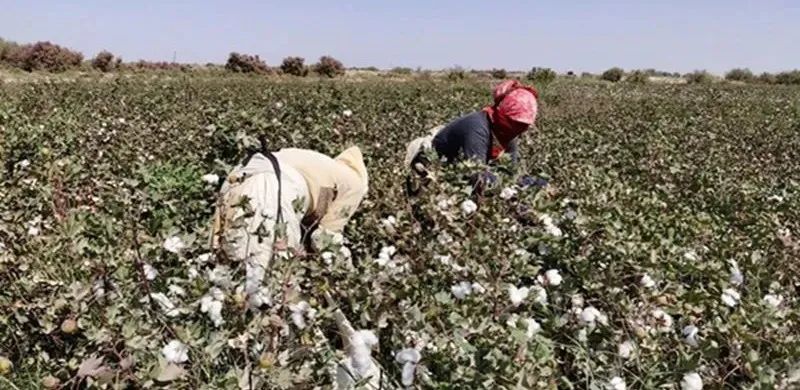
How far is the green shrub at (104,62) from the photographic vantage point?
2623cm

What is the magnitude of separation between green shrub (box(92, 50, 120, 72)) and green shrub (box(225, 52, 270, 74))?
4.04 meters

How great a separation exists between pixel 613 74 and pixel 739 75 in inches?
Result: 413

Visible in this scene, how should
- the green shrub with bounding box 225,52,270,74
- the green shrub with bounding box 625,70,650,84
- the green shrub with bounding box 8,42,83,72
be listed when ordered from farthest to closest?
the green shrub with bounding box 625,70,650,84
the green shrub with bounding box 225,52,270,74
the green shrub with bounding box 8,42,83,72

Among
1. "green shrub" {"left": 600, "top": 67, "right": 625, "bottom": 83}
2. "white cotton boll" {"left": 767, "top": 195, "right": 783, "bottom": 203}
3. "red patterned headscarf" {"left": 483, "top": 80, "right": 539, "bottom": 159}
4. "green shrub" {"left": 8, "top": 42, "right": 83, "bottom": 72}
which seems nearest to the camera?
"red patterned headscarf" {"left": 483, "top": 80, "right": 539, "bottom": 159}

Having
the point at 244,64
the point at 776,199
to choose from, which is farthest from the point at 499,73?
the point at 776,199

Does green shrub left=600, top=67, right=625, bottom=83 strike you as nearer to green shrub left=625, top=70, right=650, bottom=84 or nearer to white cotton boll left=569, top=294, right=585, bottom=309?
green shrub left=625, top=70, right=650, bottom=84

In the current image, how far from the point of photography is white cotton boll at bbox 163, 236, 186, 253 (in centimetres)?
194

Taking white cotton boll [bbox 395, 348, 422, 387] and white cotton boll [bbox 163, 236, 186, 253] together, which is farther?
white cotton boll [bbox 163, 236, 186, 253]

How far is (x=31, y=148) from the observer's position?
4.47 m

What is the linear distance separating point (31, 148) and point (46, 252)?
6.39 ft

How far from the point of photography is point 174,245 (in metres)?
1.95

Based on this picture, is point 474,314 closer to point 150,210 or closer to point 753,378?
point 753,378

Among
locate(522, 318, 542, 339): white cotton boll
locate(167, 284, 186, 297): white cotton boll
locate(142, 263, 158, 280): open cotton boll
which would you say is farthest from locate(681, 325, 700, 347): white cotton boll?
locate(142, 263, 158, 280): open cotton boll

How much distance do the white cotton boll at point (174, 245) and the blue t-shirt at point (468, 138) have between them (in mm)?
1869
